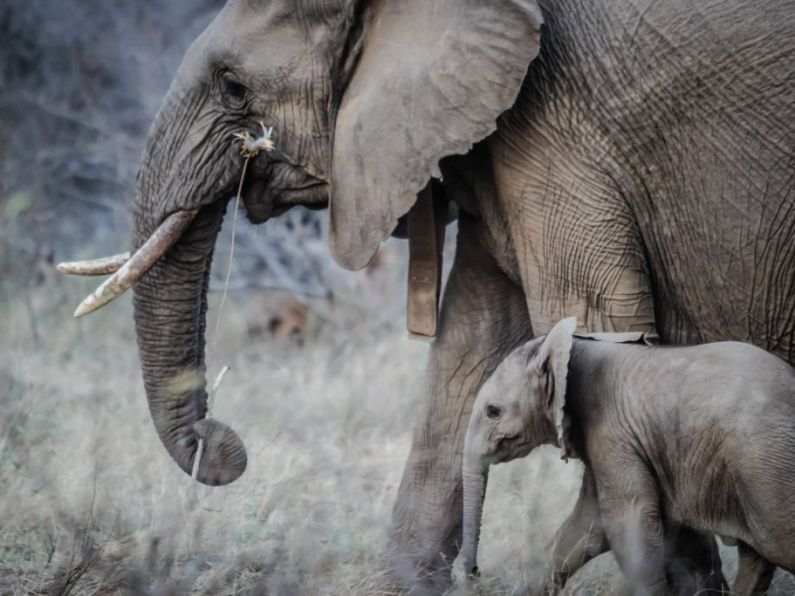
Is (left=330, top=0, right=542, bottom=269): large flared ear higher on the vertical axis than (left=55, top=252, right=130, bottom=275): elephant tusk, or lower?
higher

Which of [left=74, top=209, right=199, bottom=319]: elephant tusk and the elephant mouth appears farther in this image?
[left=74, top=209, right=199, bottom=319]: elephant tusk

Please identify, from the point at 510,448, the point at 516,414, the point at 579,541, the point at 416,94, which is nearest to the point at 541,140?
the point at 416,94

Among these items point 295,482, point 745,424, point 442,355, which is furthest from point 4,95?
point 745,424

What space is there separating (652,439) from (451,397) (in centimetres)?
127

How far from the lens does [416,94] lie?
4.88 metres

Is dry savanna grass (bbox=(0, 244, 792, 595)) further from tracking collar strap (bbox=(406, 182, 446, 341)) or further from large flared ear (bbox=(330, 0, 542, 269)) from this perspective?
large flared ear (bbox=(330, 0, 542, 269))

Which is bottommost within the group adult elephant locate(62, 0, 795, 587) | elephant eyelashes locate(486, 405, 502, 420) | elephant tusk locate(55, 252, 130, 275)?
elephant eyelashes locate(486, 405, 502, 420)

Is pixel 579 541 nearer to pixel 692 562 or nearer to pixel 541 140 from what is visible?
pixel 692 562

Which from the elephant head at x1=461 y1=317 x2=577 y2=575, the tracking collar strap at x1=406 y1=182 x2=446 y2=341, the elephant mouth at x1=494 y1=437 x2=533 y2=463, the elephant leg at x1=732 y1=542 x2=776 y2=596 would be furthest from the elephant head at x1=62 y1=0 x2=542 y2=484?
the elephant leg at x1=732 y1=542 x2=776 y2=596

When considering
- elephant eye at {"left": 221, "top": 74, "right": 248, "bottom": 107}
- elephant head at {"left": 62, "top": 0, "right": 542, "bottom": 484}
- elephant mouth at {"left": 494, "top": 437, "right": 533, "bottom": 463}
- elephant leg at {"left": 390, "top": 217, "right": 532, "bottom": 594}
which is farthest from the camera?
elephant leg at {"left": 390, "top": 217, "right": 532, "bottom": 594}

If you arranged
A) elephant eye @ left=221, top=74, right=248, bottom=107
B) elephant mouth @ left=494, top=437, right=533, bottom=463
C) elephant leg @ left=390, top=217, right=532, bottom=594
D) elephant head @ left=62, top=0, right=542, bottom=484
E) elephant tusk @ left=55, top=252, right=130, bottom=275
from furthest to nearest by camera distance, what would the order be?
elephant leg @ left=390, top=217, right=532, bottom=594 → elephant tusk @ left=55, top=252, right=130, bottom=275 → elephant eye @ left=221, top=74, right=248, bottom=107 → elephant mouth @ left=494, top=437, right=533, bottom=463 → elephant head @ left=62, top=0, right=542, bottom=484

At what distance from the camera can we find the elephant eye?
507 centimetres

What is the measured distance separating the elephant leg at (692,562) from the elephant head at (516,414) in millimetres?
496

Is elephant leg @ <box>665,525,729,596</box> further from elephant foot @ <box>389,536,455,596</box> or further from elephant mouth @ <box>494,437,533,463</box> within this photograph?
elephant foot @ <box>389,536,455,596</box>
